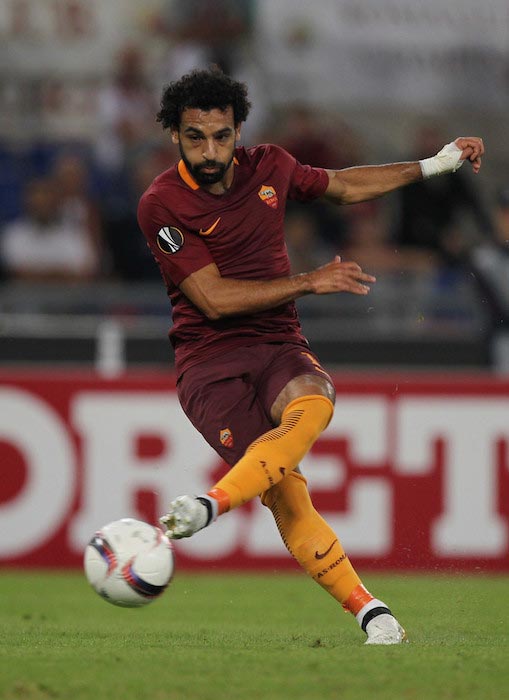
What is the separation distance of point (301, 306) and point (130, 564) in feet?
20.4

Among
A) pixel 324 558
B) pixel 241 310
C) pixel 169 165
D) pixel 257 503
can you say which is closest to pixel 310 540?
pixel 324 558

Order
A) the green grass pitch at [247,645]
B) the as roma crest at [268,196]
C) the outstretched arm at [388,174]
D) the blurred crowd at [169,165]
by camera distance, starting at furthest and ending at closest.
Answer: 1. the blurred crowd at [169,165]
2. the outstretched arm at [388,174]
3. the as roma crest at [268,196]
4. the green grass pitch at [247,645]

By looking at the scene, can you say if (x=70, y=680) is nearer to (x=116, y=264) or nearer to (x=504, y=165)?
(x=116, y=264)

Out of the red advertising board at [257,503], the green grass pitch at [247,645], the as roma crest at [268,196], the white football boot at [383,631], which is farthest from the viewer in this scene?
the red advertising board at [257,503]

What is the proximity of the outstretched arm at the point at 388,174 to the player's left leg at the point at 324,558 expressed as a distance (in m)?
1.36

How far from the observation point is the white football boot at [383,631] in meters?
6.04

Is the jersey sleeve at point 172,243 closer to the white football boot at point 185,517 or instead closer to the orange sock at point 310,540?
the orange sock at point 310,540

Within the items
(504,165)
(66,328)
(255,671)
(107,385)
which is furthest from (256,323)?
(504,165)

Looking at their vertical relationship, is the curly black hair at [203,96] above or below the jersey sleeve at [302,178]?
above

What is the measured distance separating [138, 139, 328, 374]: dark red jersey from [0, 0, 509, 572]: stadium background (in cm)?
430

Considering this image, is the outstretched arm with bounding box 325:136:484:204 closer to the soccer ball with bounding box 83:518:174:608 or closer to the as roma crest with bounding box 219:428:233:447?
the as roma crest with bounding box 219:428:233:447

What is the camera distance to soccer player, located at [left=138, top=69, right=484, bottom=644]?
6062mm

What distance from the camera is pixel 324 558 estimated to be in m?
6.21

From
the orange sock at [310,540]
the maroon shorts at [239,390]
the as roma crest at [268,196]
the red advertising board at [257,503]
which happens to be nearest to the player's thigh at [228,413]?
the maroon shorts at [239,390]
